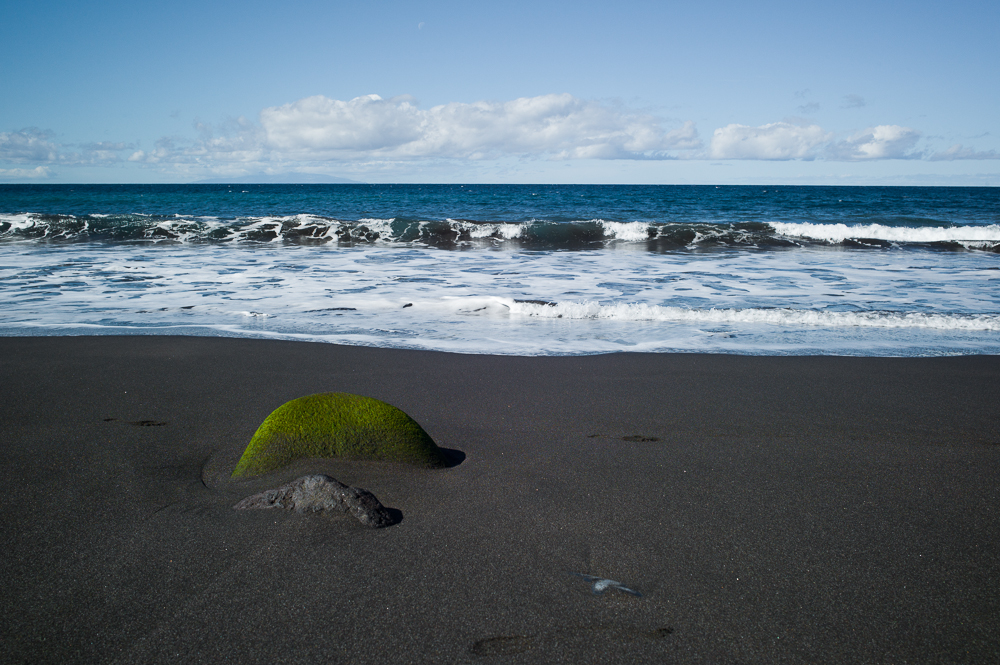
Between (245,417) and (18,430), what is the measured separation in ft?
3.28

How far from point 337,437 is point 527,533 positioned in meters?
0.96

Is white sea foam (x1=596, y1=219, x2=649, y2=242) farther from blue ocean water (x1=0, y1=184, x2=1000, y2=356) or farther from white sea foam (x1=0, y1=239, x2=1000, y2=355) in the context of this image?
white sea foam (x1=0, y1=239, x2=1000, y2=355)

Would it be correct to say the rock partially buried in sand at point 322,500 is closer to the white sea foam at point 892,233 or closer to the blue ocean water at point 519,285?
the blue ocean water at point 519,285

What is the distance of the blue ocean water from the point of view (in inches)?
208

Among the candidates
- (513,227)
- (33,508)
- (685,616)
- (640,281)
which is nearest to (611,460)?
(685,616)

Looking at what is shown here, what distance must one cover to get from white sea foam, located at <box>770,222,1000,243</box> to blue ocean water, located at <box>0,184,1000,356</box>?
7 centimetres

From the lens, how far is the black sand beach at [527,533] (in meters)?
1.53

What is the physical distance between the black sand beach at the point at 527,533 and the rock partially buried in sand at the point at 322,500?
1.9 inches

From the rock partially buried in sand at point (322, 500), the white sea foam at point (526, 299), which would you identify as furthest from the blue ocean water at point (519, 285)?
the rock partially buried in sand at point (322, 500)

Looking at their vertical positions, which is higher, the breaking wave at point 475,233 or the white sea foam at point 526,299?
the breaking wave at point 475,233

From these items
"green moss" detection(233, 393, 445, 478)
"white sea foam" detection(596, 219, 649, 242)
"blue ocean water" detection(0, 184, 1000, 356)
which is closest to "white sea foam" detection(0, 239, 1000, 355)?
"blue ocean water" detection(0, 184, 1000, 356)

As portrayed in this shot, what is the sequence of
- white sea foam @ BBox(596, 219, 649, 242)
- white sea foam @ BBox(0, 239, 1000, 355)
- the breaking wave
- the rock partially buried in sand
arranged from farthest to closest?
white sea foam @ BBox(596, 219, 649, 242) → the breaking wave → white sea foam @ BBox(0, 239, 1000, 355) → the rock partially buried in sand

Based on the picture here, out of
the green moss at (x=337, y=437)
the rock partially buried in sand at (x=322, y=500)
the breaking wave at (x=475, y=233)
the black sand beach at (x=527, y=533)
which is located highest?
the breaking wave at (x=475, y=233)

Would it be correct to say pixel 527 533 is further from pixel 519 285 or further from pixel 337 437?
pixel 519 285
